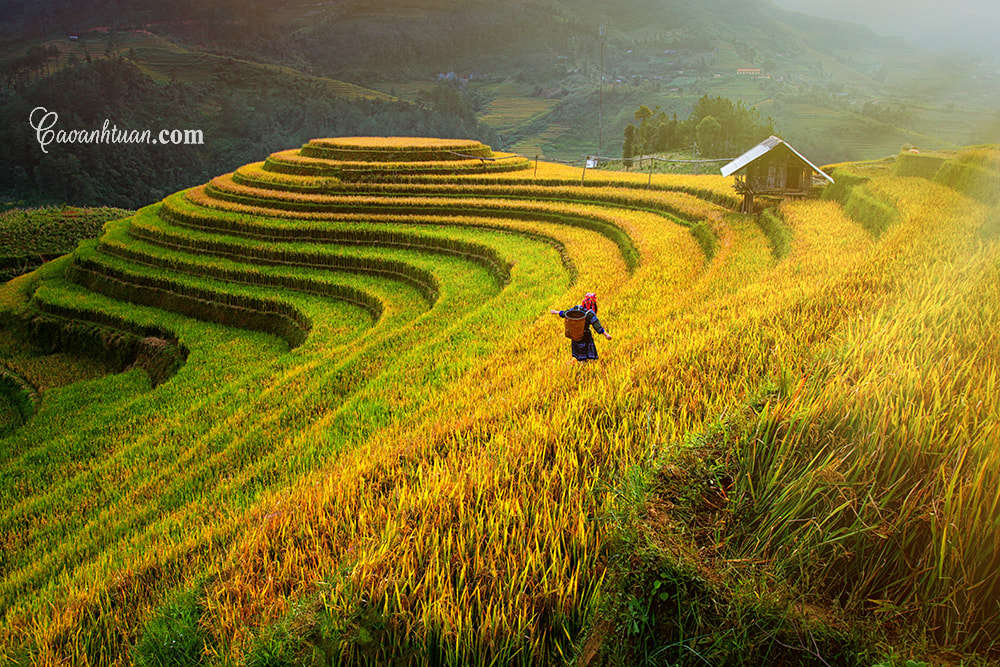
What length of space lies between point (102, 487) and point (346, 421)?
8.65 feet

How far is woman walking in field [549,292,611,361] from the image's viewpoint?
3.89m

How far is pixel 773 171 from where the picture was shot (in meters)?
12.2

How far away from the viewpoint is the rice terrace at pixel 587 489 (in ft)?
4.84

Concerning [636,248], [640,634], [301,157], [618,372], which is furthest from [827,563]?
[301,157]

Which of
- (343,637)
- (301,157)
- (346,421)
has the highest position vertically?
(301,157)

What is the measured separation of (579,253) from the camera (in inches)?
424

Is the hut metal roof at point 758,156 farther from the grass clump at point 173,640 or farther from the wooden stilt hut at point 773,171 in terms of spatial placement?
the grass clump at point 173,640

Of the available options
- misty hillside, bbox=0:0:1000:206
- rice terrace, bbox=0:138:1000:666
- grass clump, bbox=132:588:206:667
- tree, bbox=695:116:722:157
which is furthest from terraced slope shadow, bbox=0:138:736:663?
tree, bbox=695:116:722:157

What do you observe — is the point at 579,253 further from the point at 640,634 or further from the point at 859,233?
the point at 640,634

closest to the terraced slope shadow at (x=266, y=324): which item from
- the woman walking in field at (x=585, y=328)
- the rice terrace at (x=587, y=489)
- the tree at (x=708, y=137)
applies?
the rice terrace at (x=587, y=489)

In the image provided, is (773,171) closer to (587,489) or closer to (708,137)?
(587,489)

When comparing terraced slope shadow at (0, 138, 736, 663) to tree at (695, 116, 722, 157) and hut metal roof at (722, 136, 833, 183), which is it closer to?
hut metal roof at (722, 136, 833, 183)

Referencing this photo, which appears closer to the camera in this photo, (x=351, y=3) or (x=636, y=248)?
(x=636, y=248)

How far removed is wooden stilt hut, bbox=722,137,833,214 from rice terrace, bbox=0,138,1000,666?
381cm
